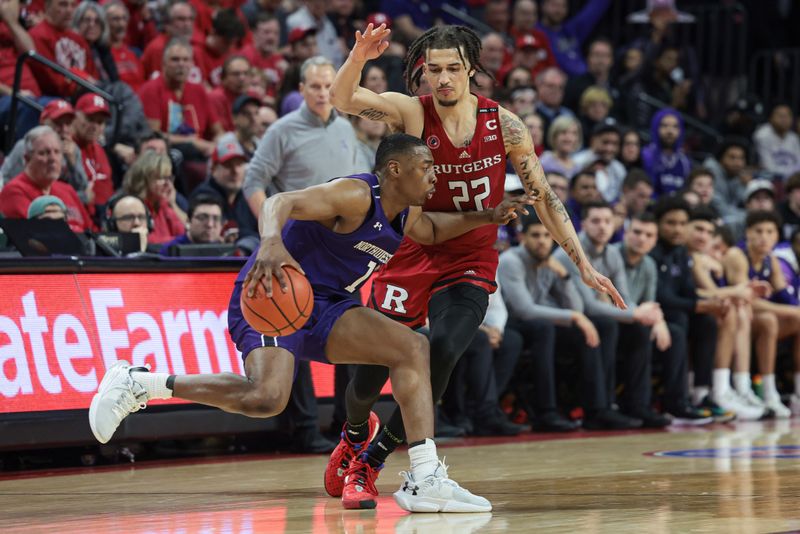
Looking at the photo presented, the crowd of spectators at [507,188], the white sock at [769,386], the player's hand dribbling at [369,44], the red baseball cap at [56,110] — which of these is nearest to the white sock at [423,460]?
the player's hand dribbling at [369,44]

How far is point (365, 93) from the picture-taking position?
645cm

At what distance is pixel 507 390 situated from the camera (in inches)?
429

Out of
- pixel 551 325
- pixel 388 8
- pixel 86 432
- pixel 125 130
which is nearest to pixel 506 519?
pixel 86 432

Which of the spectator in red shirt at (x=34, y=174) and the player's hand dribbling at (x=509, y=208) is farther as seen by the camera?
the spectator in red shirt at (x=34, y=174)

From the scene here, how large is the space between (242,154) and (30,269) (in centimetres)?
305

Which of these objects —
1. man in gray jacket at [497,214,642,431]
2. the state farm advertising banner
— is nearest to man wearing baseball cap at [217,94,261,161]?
man in gray jacket at [497,214,642,431]

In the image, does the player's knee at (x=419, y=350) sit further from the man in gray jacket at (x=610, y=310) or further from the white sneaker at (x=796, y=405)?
the white sneaker at (x=796, y=405)

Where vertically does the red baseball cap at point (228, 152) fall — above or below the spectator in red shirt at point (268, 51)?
below

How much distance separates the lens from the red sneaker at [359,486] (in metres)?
5.94

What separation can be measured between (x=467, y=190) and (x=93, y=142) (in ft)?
16.3

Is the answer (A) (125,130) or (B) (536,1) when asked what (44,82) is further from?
(B) (536,1)

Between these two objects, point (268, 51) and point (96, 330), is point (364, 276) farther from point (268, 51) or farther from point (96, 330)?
point (268, 51)

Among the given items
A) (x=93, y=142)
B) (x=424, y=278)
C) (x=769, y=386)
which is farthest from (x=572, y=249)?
(x=769, y=386)

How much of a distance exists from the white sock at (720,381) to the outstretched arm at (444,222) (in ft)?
19.0
